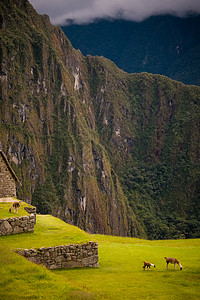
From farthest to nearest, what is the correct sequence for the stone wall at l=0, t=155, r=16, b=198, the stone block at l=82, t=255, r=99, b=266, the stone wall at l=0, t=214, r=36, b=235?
the stone wall at l=0, t=155, r=16, b=198 < the stone wall at l=0, t=214, r=36, b=235 < the stone block at l=82, t=255, r=99, b=266

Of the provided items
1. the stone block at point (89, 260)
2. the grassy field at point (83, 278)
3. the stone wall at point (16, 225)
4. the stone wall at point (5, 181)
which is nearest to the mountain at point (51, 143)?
the stone wall at point (5, 181)

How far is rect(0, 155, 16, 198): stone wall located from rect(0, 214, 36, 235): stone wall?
26.9 ft

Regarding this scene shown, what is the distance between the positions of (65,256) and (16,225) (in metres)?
2.79

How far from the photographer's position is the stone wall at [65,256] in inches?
530

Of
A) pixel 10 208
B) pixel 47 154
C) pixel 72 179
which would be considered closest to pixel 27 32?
pixel 47 154

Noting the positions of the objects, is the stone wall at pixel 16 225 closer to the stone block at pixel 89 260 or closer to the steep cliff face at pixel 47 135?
the stone block at pixel 89 260

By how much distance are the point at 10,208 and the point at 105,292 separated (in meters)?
8.39

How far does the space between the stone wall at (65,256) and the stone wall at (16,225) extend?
2381 millimetres

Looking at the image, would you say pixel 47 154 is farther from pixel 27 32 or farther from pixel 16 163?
pixel 27 32

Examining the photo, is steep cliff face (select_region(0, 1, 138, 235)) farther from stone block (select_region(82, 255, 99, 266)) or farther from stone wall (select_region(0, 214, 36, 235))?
stone block (select_region(82, 255, 99, 266))

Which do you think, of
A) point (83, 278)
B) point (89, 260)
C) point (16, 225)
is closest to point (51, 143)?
point (16, 225)

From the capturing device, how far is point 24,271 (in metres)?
10.6

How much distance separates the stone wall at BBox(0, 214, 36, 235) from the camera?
49.9ft

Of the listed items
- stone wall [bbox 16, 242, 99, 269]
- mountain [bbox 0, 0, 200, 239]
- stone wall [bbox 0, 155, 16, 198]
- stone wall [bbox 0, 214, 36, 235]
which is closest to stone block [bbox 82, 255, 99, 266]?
stone wall [bbox 16, 242, 99, 269]
